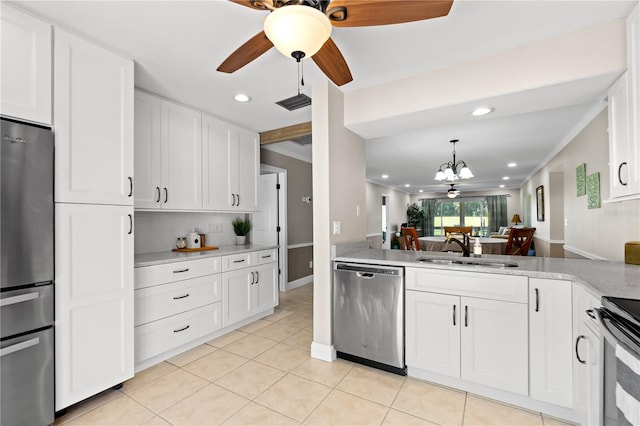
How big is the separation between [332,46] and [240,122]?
2305 millimetres

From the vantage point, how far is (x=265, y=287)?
356 cm

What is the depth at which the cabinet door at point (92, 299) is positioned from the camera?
1.74 metres

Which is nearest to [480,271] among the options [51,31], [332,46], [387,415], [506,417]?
[506,417]

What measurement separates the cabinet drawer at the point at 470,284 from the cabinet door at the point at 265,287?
1911 mm

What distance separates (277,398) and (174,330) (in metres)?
1.19

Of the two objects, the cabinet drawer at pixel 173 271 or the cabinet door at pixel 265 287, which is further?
the cabinet door at pixel 265 287

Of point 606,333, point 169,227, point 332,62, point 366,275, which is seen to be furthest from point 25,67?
point 606,333

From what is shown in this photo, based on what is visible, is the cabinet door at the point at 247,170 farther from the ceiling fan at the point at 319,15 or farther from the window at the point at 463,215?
the window at the point at 463,215

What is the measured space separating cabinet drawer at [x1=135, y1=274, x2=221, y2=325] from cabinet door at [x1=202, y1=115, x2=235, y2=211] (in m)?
0.88

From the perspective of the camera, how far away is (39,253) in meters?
1.63

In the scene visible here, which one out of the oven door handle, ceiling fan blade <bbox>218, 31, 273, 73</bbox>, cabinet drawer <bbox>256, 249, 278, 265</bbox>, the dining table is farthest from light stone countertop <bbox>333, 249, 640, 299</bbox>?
the dining table

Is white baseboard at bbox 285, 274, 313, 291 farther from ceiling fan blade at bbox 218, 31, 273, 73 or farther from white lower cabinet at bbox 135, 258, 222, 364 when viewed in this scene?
ceiling fan blade at bbox 218, 31, 273, 73

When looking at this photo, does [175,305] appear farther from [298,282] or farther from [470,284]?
[298,282]

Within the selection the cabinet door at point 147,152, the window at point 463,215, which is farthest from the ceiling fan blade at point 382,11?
the window at point 463,215
